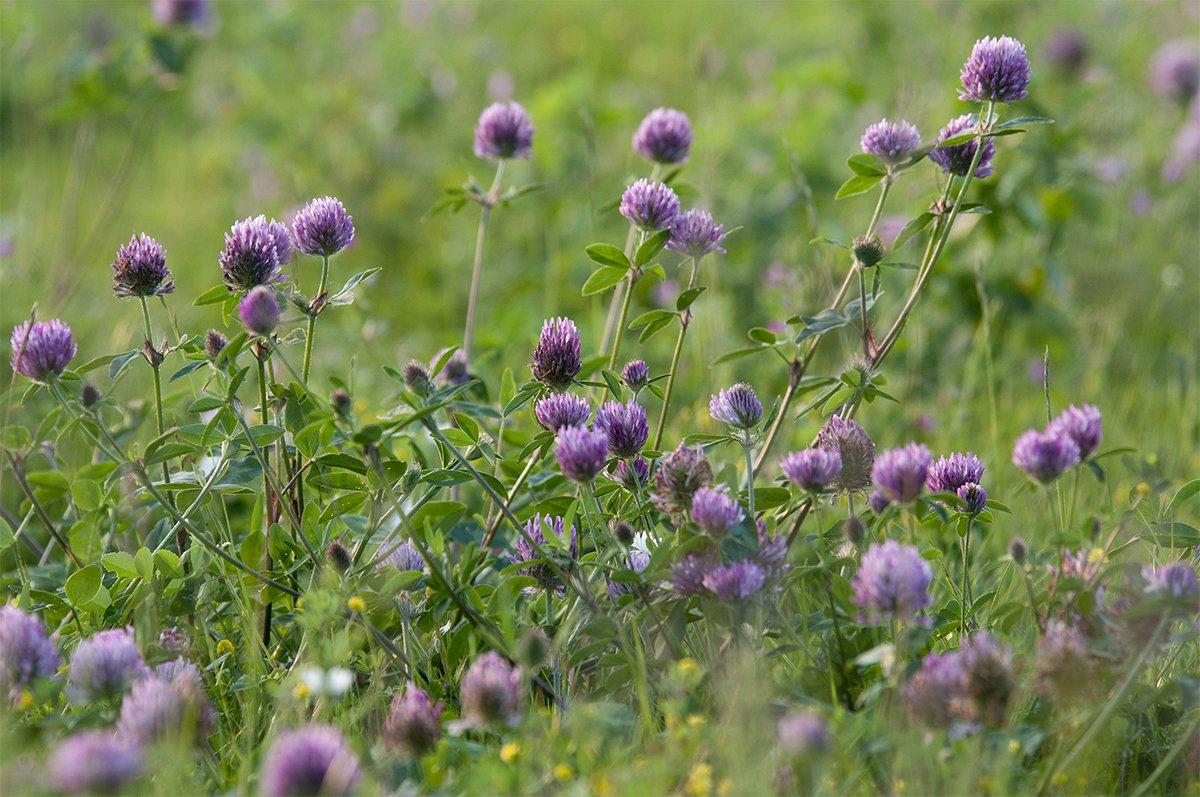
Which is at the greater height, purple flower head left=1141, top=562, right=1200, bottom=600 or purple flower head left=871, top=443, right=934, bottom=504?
purple flower head left=871, top=443, right=934, bottom=504

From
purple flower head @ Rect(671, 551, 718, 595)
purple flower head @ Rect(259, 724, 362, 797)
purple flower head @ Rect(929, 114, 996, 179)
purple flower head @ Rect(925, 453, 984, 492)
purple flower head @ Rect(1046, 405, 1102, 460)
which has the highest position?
purple flower head @ Rect(929, 114, 996, 179)

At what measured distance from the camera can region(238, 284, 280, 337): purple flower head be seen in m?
1.70

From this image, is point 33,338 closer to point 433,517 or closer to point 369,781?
point 433,517

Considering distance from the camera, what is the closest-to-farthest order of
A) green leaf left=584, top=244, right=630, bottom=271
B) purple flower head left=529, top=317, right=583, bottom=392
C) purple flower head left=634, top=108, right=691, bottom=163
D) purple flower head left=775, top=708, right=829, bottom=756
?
purple flower head left=775, top=708, right=829, bottom=756
purple flower head left=529, top=317, right=583, bottom=392
green leaf left=584, top=244, right=630, bottom=271
purple flower head left=634, top=108, right=691, bottom=163

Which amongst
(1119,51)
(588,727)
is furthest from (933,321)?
(1119,51)

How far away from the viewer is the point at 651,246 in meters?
1.92

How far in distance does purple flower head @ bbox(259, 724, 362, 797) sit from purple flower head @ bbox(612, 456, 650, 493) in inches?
26.6

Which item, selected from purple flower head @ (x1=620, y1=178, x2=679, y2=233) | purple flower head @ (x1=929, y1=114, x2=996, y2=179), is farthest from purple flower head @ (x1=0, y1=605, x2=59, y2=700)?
purple flower head @ (x1=929, y1=114, x2=996, y2=179)

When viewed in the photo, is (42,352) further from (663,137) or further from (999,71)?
(999,71)

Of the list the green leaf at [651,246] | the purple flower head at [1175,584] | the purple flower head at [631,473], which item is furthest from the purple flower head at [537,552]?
the purple flower head at [1175,584]

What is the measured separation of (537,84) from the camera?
582cm

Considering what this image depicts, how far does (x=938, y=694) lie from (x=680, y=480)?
17.2 inches

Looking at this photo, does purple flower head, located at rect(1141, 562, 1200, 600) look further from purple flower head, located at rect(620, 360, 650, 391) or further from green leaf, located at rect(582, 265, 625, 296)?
green leaf, located at rect(582, 265, 625, 296)

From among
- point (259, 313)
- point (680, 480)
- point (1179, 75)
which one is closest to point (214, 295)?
point (259, 313)
